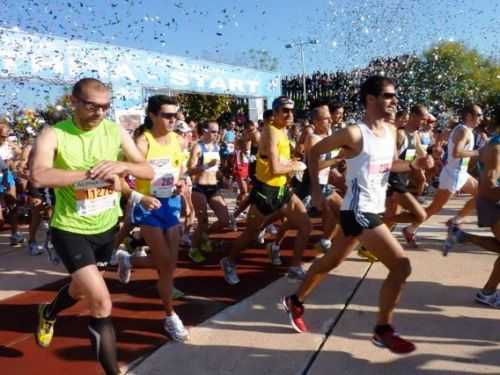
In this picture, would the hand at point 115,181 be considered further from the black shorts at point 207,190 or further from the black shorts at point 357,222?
the black shorts at point 207,190

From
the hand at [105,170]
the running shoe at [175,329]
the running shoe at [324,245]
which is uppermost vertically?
the hand at [105,170]

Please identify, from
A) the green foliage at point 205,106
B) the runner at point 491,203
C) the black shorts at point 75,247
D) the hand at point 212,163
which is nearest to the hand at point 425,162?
the runner at point 491,203

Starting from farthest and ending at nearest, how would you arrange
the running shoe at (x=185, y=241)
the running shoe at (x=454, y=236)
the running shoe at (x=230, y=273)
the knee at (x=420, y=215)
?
1. the running shoe at (x=185, y=241)
2. the knee at (x=420, y=215)
3. the running shoe at (x=230, y=273)
4. the running shoe at (x=454, y=236)

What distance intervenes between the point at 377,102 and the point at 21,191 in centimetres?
851

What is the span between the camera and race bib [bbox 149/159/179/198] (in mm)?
4008

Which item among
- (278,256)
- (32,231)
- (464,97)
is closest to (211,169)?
(278,256)

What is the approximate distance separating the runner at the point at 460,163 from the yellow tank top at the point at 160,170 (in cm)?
338

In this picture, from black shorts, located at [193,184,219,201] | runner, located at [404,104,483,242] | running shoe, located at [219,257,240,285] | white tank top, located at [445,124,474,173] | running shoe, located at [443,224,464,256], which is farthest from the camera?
black shorts, located at [193,184,219,201]

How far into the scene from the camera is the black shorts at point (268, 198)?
497cm

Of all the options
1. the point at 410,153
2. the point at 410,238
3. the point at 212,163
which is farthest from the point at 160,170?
the point at 410,238

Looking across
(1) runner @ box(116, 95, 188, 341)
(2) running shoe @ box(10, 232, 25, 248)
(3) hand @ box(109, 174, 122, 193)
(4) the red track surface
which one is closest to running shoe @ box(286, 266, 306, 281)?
(4) the red track surface

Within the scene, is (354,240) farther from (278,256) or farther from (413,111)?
(413,111)

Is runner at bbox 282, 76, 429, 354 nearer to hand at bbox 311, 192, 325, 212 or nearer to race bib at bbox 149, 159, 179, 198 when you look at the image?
hand at bbox 311, 192, 325, 212

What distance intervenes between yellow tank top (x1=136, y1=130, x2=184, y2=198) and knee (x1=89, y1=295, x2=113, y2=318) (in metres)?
1.28
